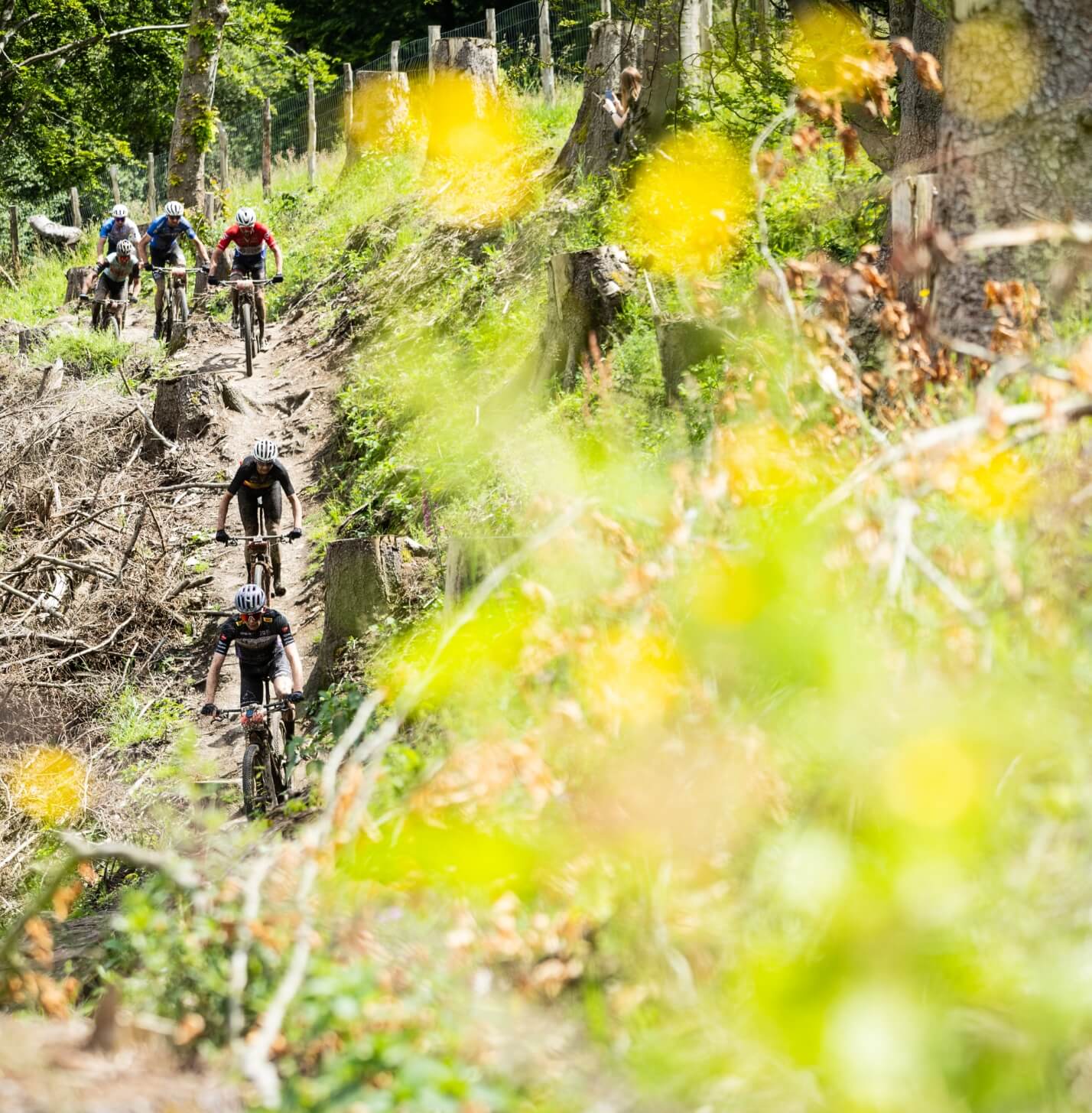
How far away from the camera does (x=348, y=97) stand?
27031 millimetres

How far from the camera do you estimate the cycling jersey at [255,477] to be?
11039mm

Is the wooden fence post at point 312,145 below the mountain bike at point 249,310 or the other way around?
the other way around

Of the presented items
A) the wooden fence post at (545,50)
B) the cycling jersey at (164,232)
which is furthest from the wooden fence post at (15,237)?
the wooden fence post at (545,50)

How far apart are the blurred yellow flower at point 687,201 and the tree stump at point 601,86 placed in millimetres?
1032

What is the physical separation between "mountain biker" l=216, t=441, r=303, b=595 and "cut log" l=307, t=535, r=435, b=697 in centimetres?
79

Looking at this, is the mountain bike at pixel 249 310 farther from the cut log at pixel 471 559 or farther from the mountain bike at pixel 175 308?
the cut log at pixel 471 559

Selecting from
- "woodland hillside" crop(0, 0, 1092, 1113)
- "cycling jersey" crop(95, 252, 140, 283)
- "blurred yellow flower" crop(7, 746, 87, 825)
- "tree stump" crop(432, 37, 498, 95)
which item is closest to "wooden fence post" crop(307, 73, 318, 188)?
"tree stump" crop(432, 37, 498, 95)

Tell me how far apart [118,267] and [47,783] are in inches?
420

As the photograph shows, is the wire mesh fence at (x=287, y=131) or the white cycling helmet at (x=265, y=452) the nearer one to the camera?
the white cycling helmet at (x=265, y=452)

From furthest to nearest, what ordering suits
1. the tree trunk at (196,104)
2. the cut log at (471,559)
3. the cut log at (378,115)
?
the cut log at (378,115) → the tree trunk at (196,104) → the cut log at (471,559)

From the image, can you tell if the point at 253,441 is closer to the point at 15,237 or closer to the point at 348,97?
the point at 348,97

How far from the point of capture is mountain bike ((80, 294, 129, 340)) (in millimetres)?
18781

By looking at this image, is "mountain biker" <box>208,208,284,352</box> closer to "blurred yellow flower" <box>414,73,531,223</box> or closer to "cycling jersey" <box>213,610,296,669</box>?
"blurred yellow flower" <box>414,73,531,223</box>

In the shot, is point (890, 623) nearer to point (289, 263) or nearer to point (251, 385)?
point (251, 385)
